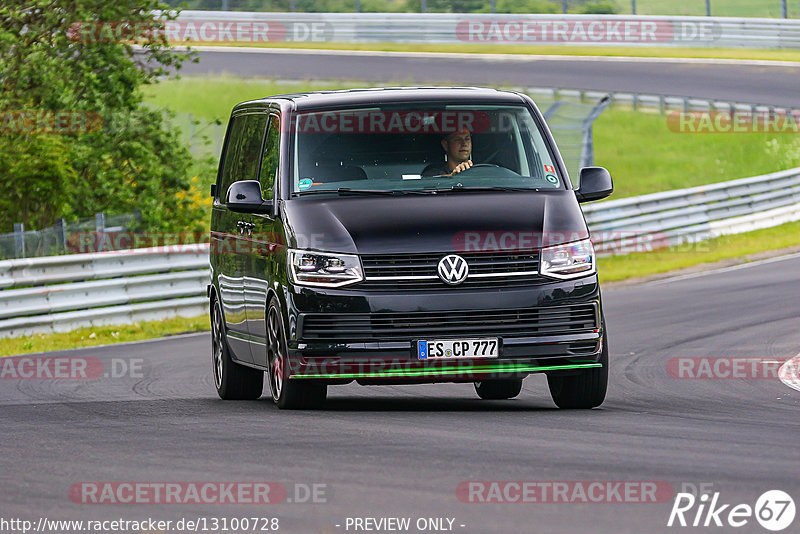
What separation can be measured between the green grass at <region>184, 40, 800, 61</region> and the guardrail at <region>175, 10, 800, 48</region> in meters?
0.19

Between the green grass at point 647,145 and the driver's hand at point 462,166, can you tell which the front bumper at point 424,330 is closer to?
the driver's hand at point 462,166

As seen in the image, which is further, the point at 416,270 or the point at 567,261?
the point at 567,261

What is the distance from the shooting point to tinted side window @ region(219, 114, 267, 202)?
11.9 meters

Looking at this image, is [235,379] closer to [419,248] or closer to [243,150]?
[243,150]

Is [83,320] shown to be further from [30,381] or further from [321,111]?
[321,111]

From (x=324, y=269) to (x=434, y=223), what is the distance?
0.74 metres

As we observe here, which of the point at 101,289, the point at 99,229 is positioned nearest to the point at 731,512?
the point at 101,289

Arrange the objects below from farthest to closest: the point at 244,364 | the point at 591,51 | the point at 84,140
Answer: the point at 591,51 < the point at 84,140 < the point at 244,364

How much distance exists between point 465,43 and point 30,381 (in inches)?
1401

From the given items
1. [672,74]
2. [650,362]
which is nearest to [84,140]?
[650,362]

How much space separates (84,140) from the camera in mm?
26125

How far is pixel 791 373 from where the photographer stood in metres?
12.7

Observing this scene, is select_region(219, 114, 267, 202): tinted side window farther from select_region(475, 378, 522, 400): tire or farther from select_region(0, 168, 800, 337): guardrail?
select_region(0, 168, 800, 337): guardrail

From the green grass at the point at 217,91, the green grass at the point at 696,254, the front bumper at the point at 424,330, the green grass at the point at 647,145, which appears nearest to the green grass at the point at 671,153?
the green grass at the point at 647,145
